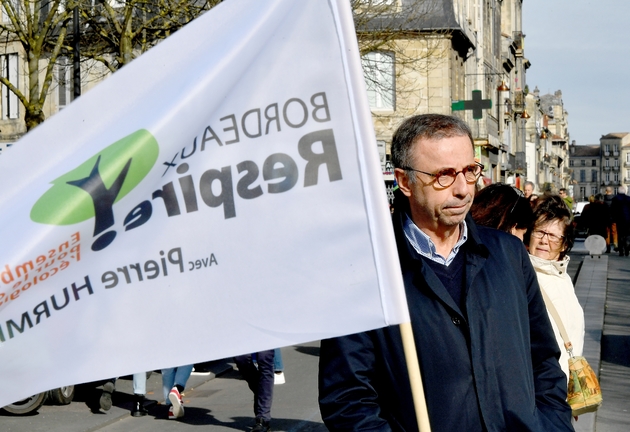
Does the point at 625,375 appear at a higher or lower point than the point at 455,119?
lower

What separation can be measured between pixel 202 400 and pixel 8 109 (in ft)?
80.1

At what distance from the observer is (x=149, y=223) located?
8.96ft

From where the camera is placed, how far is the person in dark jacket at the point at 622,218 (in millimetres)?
26750

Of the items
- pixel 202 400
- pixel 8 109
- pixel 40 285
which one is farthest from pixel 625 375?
pixel 8 109

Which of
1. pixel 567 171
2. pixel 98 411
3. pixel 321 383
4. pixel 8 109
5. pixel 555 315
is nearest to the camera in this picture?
pixel 321 383

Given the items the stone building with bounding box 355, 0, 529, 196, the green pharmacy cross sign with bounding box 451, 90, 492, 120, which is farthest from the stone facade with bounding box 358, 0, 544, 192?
the green pharmacy cross sign with bounding box 451, 90, 492, 120

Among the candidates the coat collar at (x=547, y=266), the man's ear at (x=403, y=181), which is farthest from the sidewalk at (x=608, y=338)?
the man's ear at (x=403, y=181)

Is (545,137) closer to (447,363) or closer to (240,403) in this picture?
(240,403)

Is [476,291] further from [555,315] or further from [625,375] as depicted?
[625,375]

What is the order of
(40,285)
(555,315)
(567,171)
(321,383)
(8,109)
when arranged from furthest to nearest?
(567,171)
(8,109)
(555,315)
(321,383)
(40,285)

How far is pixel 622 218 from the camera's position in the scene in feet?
88.4

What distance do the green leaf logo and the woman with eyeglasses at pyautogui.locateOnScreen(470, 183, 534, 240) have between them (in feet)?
7.42

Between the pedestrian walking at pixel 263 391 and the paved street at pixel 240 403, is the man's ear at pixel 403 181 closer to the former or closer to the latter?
the paved street at pixel 240 403

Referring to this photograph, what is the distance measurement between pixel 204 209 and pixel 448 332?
2.48ft
